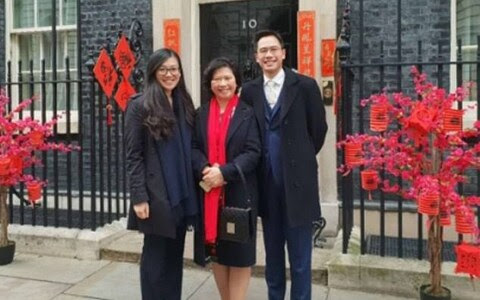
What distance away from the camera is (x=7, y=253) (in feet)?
17.1

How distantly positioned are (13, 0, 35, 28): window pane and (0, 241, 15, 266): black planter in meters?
3.81

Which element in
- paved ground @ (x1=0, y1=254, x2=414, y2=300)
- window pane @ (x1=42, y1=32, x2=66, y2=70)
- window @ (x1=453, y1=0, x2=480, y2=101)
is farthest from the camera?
window pane @ (x1=42, y1=32, x2=66, y2=70)

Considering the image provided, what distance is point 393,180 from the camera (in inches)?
229

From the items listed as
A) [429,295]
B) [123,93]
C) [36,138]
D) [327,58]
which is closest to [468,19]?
[327,58]

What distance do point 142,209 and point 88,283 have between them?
1.75 meters

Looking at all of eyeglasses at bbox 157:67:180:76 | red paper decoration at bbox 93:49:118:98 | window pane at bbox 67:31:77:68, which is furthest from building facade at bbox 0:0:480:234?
eyeglasses at bbox 157:67:180:76

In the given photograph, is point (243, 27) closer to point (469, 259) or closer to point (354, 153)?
point (354, 153)

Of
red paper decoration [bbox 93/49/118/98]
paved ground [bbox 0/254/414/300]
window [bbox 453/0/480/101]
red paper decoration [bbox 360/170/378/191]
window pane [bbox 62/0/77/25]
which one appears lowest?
paved ground [bbox 0/254/414/300]

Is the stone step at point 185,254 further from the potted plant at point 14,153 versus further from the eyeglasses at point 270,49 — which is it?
the eyeglasses at point 270,49

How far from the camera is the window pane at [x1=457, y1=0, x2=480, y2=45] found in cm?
614

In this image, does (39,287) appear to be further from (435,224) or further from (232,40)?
(232,40)

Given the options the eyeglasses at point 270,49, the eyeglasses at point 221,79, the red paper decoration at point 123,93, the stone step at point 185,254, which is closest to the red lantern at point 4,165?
the stone step at point 185,254

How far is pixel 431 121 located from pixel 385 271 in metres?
1.42

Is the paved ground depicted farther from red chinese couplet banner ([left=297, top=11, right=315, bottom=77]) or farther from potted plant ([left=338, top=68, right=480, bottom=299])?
red chinese couplet banner ([left=297, top=11, right=315, bottom=77])
